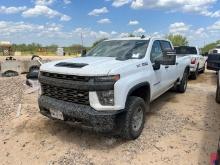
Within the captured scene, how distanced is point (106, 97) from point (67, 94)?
74 cm

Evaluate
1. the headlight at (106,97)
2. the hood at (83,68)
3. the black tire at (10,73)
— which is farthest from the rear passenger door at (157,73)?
the black tire at (10,73)

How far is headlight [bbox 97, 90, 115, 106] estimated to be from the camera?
4.21 m

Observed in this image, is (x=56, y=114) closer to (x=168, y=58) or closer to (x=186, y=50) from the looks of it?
(x=168, y=58)

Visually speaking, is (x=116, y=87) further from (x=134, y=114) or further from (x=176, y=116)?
(x=176, y=116)

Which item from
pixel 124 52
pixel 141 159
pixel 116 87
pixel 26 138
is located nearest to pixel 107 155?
pixel 141 159

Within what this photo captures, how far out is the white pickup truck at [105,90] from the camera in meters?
4.21

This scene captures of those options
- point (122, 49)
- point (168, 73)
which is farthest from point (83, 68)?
point (168, 73)

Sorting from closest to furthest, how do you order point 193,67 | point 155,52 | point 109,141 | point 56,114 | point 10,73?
point 56,114
point 109,141
point 155,52
point 193,67
point 10,73

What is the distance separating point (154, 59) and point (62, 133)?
96.3 inches

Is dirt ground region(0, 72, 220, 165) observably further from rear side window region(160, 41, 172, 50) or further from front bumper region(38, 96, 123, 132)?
rear side window region(160, 41, 172, 50)

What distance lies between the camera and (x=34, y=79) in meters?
9.20

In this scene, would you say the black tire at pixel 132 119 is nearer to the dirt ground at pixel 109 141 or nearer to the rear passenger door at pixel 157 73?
the dirt ground at pixel 109 141

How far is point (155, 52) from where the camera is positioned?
19.5 ft

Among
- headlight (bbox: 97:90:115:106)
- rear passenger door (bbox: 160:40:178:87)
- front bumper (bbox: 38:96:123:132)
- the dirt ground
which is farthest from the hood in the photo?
rear passenger door (bbox: 160:40:178:87)
